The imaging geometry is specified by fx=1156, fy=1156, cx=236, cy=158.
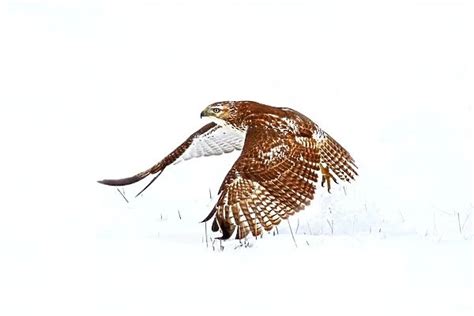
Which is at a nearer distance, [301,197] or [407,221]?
[301,197]

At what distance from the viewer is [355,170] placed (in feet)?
34.7

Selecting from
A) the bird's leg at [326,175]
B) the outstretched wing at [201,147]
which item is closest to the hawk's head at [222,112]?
the outstretched wing at [201,147]

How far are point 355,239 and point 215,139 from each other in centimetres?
191

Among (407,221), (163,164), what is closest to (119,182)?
(163,164)

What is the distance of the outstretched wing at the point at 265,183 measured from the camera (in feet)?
29.2

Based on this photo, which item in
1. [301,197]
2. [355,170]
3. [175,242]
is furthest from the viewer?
[355,170]

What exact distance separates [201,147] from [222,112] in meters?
0.70

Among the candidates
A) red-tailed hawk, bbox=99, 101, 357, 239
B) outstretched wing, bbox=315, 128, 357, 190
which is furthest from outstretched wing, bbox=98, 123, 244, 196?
outstretched wing, bbox=315, 128, 357, 190

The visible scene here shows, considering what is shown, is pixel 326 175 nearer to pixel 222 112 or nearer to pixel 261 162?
pixel 222 112

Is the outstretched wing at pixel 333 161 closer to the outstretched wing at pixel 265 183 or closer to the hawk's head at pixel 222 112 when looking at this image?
the outstretched wing at pixel 265 183

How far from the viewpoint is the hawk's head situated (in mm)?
10391

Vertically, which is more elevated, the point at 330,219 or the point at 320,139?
the point at 320,139

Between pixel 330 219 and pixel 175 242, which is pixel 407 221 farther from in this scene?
pixel 175 242

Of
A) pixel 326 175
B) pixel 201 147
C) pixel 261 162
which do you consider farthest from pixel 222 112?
pixel 261 162
